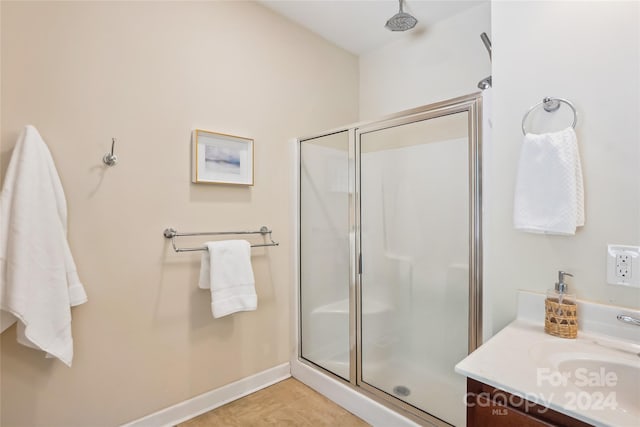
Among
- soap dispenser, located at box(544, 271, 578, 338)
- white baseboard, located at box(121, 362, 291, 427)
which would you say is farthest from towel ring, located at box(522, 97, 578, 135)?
white baseboard, located at box(121, 362, 291, 427)

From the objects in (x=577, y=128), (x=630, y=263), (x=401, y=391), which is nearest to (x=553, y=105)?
(x=577, y=128)

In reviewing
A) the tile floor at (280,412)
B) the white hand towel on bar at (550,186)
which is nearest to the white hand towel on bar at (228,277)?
the tile floor at (280,412)

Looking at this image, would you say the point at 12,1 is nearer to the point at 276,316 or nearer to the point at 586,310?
the point at 276,316

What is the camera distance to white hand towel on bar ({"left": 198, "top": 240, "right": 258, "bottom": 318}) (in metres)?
1.84

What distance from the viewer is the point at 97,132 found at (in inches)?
62.7

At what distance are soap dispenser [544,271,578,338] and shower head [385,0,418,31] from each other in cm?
169

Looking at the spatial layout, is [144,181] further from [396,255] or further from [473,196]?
[473,196]

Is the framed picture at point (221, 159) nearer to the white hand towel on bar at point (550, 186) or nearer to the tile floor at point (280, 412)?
the tile floor at point (280, 412)

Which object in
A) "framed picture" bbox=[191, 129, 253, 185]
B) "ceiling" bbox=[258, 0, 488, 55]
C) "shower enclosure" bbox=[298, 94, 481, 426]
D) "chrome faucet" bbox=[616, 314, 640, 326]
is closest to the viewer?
"chrome faucet" bbox=[616, 314, 640, 326]

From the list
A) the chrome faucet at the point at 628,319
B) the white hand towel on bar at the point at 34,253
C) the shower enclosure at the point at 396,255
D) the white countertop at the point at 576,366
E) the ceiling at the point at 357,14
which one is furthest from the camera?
the ceiling at the point at 357,14

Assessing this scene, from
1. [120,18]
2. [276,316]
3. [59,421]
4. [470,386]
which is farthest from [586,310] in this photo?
[120,18]

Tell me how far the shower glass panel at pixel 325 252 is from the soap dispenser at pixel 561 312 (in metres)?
1.12

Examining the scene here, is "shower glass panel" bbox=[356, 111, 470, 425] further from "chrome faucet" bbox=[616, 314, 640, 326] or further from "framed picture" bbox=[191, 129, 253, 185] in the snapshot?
"framed picture" bbox=[191, 129, 253, 185]

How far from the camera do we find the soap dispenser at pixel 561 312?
1104 mm
